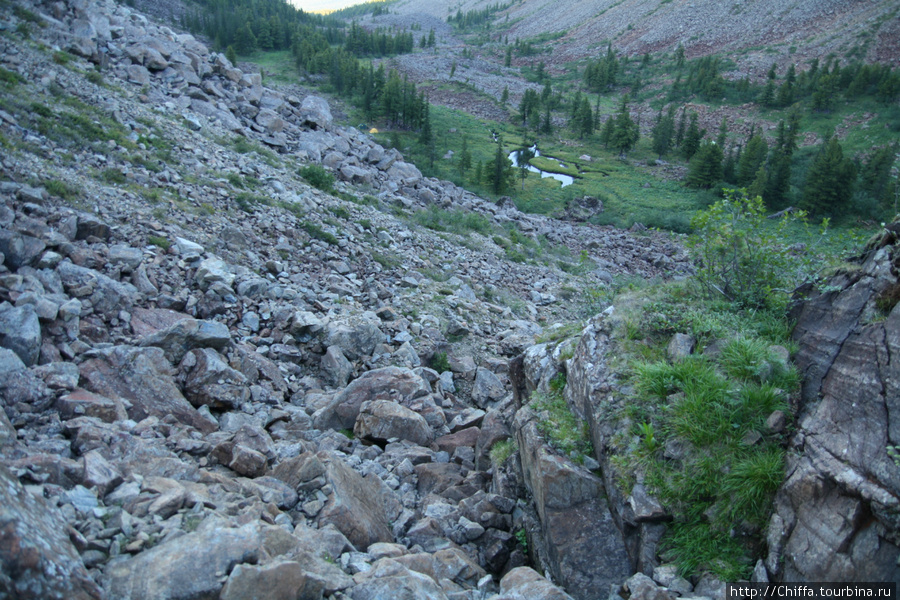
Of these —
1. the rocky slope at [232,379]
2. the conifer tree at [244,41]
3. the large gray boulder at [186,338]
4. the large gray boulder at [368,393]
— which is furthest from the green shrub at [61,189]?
the conifer tree at [244,41]

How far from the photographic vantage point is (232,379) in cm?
845

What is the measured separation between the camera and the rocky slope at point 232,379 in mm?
4094

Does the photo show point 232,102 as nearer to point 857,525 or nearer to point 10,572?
point 10,572

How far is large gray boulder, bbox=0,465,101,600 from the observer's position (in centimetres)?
292

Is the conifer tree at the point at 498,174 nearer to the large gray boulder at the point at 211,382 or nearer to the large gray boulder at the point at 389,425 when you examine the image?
the large gray boulder at the point at 389,425

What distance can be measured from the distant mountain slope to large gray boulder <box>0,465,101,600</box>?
335 feet

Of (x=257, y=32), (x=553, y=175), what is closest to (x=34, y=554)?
(x=553, y=175)

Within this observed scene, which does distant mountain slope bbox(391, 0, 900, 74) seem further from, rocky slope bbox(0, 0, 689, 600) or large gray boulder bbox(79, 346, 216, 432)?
large gray boulder bbox(79, 346, 216, 432)

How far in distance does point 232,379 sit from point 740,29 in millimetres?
128129

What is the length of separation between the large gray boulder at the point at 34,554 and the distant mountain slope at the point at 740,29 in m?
102

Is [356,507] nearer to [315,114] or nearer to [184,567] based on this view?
[184,567]

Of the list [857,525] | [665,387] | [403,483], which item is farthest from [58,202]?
[857,525]

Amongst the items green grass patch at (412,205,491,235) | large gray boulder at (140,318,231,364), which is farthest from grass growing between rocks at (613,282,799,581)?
green grass patch at (412,205,491,235)

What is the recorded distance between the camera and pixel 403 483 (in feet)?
24.0
